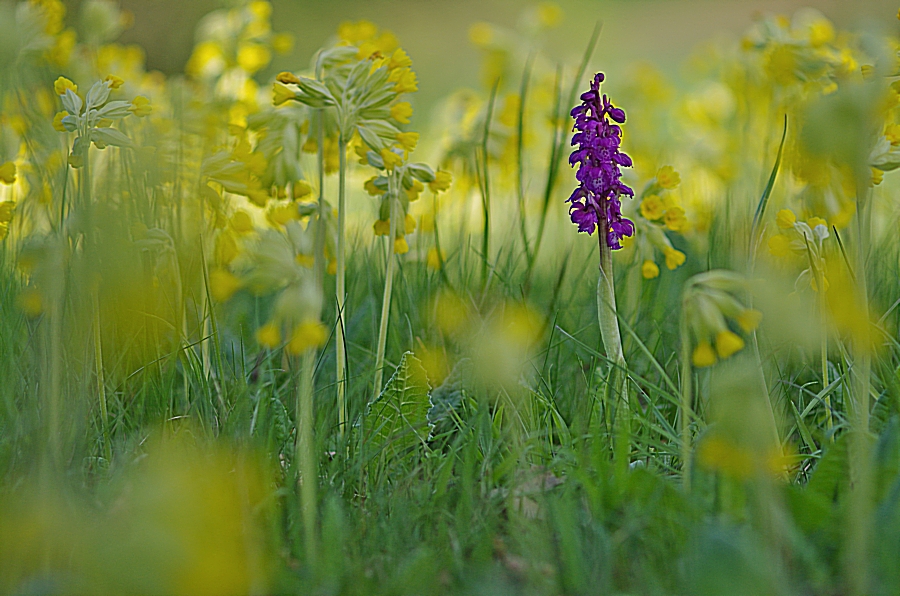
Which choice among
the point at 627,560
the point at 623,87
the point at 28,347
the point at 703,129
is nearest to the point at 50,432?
the point at 28,347

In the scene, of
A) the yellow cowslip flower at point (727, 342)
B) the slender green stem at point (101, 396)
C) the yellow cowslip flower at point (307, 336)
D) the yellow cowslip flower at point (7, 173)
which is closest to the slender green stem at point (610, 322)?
the yellow cowslip flower at point (727, 342)

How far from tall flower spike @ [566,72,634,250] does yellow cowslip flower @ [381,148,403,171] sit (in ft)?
1.02

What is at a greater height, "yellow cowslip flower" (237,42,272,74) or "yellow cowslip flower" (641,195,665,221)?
"yellow cowslip flower" (237,42,272,74)

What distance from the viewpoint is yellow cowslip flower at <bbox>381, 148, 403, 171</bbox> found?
1.42 meters

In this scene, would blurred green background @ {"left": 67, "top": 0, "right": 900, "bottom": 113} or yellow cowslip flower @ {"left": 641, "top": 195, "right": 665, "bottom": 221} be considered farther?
blurred green background @ {"left": 67, "top": 0, "right": 900, "bottom": 113}

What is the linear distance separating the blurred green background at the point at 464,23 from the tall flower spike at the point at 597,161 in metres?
7.31

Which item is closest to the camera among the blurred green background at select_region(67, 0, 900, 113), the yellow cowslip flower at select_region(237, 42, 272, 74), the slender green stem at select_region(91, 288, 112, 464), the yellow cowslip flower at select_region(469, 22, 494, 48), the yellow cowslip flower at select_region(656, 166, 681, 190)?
the slender green stem at select_region(91, 288, 112, 464)

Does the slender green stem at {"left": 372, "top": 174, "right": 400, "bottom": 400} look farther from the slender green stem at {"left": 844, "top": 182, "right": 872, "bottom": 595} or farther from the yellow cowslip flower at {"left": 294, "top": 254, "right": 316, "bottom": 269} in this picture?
the slender green stem at {"left": 844, "top": 182, "right": 872, "bottom": 595}

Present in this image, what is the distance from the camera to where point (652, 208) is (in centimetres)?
152

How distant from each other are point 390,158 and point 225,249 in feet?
1.13

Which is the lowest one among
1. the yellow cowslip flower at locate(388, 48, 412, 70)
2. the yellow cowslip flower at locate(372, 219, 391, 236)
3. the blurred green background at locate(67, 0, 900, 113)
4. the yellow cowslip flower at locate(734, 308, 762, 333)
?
the yellow cowslip flower at locate(734, 308, 762, 333)

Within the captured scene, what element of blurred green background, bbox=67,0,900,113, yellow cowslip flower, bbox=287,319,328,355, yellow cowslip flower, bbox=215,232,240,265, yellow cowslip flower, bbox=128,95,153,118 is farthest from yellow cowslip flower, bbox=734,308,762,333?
blurred green background, bbox=67,0,900,113

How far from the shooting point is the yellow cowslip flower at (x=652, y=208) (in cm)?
152

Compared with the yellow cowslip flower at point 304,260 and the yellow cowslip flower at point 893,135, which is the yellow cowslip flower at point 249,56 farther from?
the yellow cowslip flower at point 893,135
